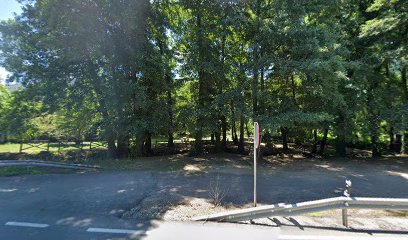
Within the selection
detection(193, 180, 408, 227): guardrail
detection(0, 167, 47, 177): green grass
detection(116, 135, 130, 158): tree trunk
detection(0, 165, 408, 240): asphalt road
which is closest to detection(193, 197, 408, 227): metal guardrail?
detection(193, 180, 408, 227): guardrail

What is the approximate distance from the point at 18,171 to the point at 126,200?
Result: 22.8ft

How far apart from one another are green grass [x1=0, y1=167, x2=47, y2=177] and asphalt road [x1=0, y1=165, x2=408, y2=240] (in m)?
0.74

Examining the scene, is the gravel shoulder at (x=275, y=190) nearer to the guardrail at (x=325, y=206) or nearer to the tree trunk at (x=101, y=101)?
the guardrail at (x=325, y=206)

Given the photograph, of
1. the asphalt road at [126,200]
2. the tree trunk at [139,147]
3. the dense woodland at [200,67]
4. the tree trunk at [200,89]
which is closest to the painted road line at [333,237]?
the asphalt road at [126,200]

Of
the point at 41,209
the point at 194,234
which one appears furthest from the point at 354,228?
the point at 41,209

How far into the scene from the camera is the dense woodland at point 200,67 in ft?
36.5

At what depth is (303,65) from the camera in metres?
10.2

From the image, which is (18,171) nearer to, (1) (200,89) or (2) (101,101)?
(2) (101,101)

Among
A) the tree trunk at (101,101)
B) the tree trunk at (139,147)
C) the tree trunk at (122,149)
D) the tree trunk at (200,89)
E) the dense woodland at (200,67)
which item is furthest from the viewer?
the tree trunk at (139,147)

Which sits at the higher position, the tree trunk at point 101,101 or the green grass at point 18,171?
the tree trunk at point 101,101

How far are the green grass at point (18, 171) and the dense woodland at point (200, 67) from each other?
3.11 metres

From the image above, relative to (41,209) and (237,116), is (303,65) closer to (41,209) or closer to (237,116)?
(237,116)

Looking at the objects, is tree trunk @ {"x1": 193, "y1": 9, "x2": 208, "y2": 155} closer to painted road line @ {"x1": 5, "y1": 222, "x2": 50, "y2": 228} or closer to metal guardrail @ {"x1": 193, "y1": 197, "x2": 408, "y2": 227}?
metal guardrail @ {"x1": 193, "y1": 197, "x2": 408, "y2": 227}

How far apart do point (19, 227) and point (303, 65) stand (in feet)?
36.4
